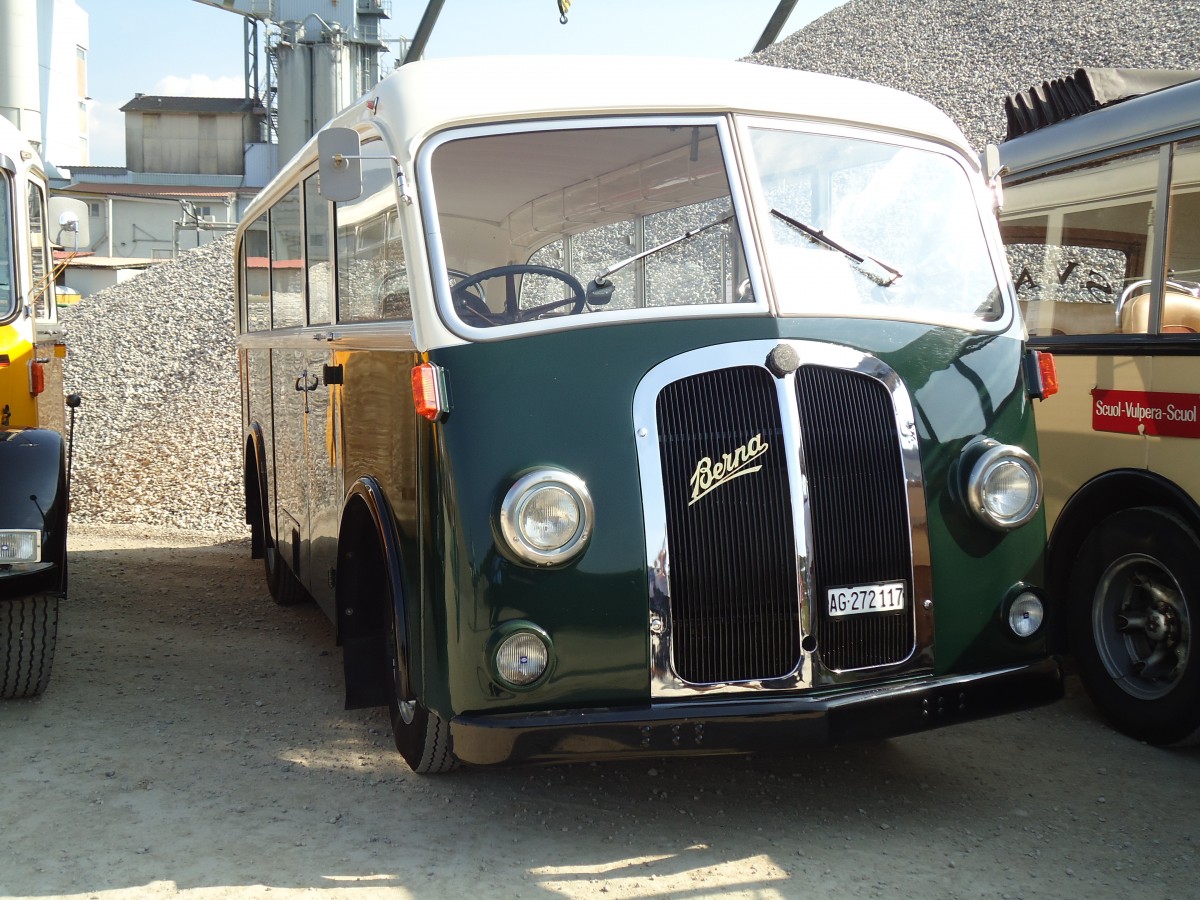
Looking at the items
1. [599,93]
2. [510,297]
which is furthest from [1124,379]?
[510,297]

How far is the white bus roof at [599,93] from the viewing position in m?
4.06

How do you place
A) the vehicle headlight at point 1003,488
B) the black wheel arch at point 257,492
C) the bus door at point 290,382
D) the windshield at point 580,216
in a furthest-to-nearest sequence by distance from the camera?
the black wheel arch at point 257,492, the bus door at point 290,382, the windshield at point 580,216, the vehicle headlight at point 1003,488

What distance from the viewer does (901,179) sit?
4465mm

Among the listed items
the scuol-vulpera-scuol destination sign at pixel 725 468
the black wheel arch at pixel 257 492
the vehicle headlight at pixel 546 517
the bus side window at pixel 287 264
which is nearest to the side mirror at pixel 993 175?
the scuol-vulpera-scuol destination sign at pixel 725 468

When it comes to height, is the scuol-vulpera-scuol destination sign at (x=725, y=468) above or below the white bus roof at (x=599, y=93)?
below

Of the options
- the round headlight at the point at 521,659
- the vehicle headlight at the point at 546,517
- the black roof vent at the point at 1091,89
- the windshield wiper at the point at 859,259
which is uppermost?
the black roof vent at the point at 1091,89

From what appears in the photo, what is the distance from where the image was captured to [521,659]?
357 cm

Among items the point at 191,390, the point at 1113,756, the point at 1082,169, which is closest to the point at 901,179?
the point at 1082,169

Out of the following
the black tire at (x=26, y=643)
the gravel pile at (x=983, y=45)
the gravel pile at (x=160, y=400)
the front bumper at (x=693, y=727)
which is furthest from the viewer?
the gravel pile at (x=983, y=45)

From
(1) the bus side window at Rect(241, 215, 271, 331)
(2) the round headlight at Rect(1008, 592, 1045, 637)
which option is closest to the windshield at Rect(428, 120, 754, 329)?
(2) the round headlight at Rect(1008, 592, 1045, 637)

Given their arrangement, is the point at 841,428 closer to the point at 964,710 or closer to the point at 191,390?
the point at 964,710

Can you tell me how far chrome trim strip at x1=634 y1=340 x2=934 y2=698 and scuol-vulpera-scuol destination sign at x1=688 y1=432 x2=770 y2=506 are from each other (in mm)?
94

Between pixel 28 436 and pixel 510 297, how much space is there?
2.68 meters

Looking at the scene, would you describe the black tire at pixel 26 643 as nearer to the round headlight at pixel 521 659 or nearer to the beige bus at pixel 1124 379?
the round headlight at pixel 521 659
